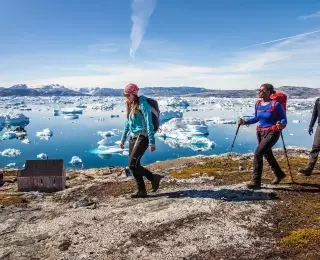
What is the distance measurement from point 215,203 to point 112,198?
3.03 metres

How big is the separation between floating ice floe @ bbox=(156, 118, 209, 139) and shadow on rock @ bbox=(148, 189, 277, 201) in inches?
2108

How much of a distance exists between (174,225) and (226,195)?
238cm

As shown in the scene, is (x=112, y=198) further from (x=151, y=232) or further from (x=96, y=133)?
(x=96, y=133)

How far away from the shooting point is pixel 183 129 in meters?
68.4

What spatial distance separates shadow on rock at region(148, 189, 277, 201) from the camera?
8.35m

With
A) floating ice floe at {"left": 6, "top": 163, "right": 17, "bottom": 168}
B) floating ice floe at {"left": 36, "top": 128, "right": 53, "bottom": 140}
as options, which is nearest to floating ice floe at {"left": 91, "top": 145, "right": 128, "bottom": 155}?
floating ice floe at {"left": 6, "top": 163, "right": 17, "bottom": 168}

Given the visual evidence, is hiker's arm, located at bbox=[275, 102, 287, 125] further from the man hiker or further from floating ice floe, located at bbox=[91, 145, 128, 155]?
floating ice floe, located at bbox=[91, 145, 128, 155]

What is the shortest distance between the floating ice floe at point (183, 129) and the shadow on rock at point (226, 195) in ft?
176

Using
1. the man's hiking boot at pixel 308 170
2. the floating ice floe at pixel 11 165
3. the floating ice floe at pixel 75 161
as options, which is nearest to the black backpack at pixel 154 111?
the man's hiking boot at pixel 308 170

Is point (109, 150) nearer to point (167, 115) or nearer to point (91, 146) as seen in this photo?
point (91, 146)

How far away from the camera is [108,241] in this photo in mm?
6129

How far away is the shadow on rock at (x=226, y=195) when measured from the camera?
8.35 metres

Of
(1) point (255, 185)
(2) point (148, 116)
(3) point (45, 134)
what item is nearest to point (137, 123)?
(2) point (148, 116)

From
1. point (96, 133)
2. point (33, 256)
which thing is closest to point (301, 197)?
point (33, 256)
